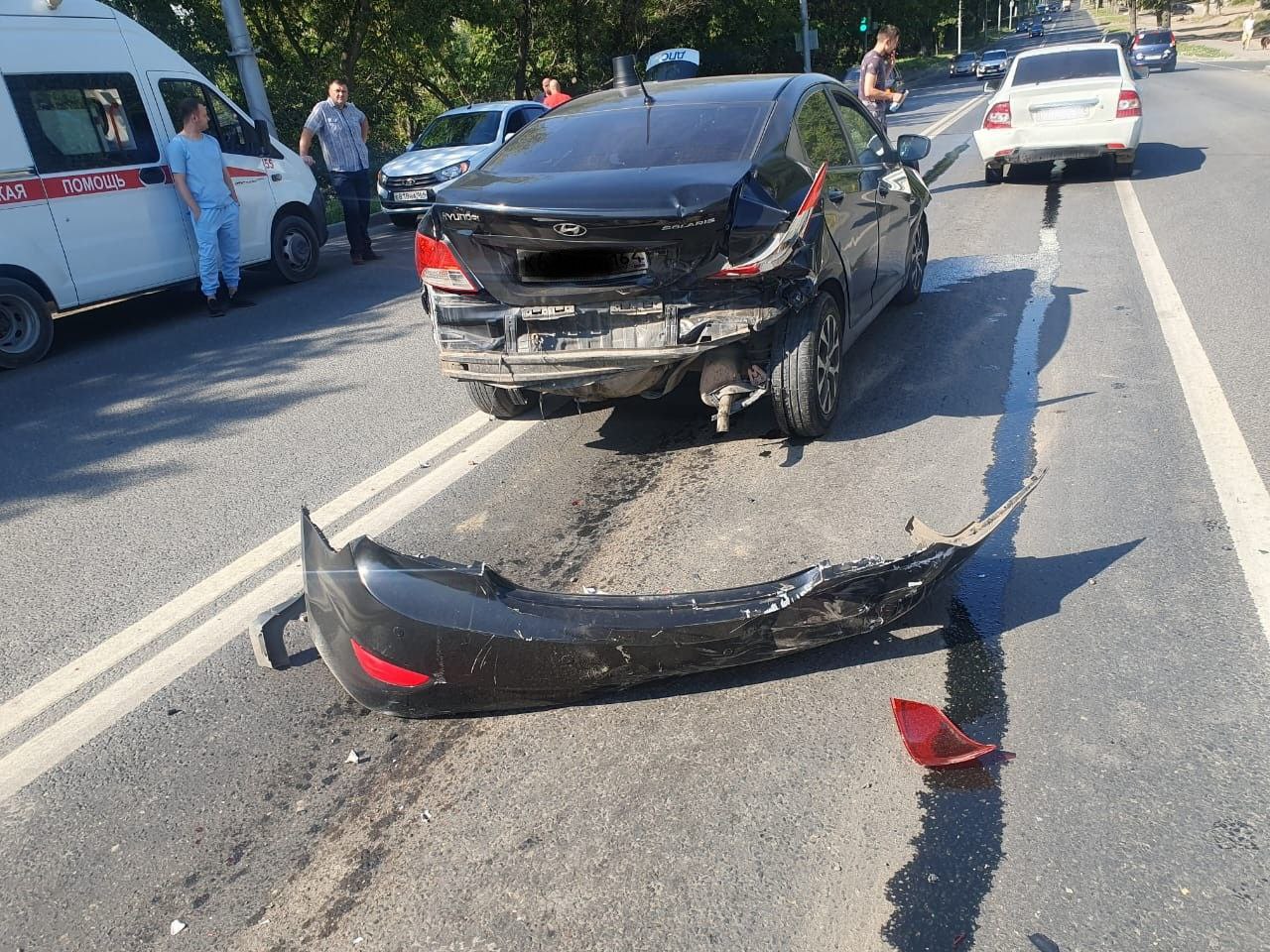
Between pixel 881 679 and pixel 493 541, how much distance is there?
1732mm

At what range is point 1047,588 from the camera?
11.3 ft

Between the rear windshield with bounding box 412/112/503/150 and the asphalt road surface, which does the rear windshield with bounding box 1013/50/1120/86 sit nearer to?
the asphalt road surface

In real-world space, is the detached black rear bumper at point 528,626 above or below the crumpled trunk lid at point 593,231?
below

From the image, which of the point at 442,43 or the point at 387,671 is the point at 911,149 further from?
the point at 442,43

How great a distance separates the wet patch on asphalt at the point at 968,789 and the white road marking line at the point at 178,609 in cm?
268

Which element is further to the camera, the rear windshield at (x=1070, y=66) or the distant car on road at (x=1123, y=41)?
the distant car on road at (x=1123, y=41)

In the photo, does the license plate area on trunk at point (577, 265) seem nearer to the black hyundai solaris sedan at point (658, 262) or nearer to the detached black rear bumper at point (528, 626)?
the black hyundai solaris sedan at point (658, 262)

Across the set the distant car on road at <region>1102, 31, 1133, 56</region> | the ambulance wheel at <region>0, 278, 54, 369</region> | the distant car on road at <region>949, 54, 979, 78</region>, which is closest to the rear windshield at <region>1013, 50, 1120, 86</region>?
the distant car on road at <region>1102, 31, 1133, 56</region>

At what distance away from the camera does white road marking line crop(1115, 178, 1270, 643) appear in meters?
3.47

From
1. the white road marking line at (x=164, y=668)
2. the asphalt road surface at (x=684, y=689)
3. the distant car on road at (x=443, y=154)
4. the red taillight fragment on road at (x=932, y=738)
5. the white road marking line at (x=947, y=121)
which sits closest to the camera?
the asphalt road surface at (x=684, y=689)

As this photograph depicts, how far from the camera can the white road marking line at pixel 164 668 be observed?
9.87 feet

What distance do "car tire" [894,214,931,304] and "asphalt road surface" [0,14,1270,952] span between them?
2.00ft

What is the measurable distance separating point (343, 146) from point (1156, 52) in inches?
1544

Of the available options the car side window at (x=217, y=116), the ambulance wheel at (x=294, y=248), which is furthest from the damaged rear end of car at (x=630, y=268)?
the ambulance wheel at (x=294, y=248)
